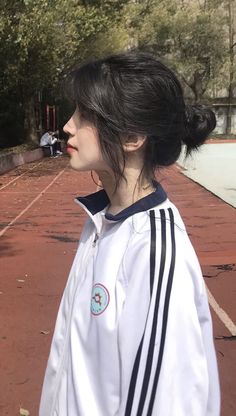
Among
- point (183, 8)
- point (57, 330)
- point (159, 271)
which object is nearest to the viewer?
point (159, 271)

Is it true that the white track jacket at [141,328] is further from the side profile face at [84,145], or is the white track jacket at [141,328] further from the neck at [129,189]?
the side profile face at [84,145]

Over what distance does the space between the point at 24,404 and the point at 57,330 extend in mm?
1915

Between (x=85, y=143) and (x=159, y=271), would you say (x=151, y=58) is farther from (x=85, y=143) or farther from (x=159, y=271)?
(x=159, y=271)

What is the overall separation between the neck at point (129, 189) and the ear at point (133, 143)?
0.18 feet

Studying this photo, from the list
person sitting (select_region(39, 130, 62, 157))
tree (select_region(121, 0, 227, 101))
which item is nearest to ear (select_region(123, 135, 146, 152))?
person sitting (select_region(39, 130, 62, 157))

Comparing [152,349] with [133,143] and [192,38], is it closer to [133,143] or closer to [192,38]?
[133,143]

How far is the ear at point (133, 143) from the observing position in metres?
1.34

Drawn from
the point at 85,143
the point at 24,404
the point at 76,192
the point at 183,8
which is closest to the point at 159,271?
the point at 85,143

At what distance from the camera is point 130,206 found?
1362mm

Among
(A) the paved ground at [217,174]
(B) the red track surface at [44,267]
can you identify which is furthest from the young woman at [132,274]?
(A) the paved ground at [217,174]

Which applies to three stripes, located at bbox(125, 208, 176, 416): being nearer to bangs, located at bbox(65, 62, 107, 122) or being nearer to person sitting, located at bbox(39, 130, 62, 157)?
bangs, located at bbox(65, 62, 107, 122)

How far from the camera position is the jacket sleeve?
1159mm

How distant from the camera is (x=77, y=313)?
1.33 m

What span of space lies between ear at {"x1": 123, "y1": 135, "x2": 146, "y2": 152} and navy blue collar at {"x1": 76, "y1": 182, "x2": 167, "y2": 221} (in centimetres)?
12
